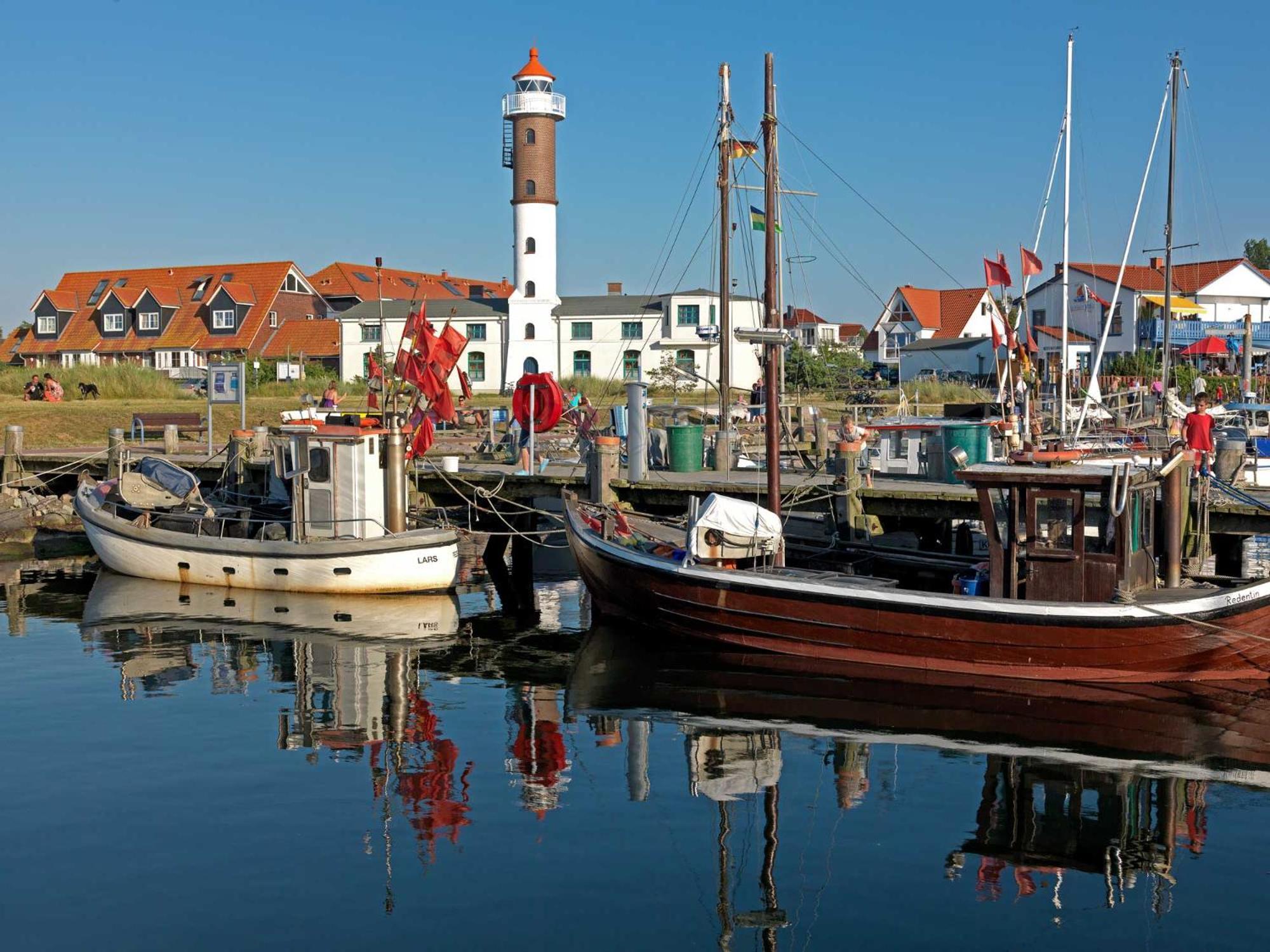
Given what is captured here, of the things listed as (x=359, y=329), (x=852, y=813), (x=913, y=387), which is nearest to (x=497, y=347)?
(x=359, y=329)

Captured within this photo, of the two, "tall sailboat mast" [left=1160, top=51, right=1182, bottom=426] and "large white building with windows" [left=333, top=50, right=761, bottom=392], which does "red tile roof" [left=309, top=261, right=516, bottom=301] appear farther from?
"tall sailboat mast" [left=1160, top=51, right=1182, bottom=426]

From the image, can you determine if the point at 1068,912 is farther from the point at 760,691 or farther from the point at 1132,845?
the point at 760,691

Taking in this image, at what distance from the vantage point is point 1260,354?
6631 cm

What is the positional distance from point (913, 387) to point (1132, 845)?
4845cm

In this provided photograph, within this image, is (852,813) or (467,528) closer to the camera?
(852,813)

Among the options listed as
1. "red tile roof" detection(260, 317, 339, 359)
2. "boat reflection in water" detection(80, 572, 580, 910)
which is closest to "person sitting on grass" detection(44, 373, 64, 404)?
"boat reflection in water" detection(80, 572, 580, 910)

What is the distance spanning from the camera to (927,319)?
278ft

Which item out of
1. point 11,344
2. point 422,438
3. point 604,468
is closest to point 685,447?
point 604,468

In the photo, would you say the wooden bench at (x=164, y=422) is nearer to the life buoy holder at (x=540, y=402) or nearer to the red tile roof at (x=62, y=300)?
the life buoy holder at (x=540, y=402)

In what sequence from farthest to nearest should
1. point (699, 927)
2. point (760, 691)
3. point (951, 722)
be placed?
point (760, 691) → point (951, 722) → point (699, 927)

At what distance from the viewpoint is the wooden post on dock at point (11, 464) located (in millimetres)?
32062

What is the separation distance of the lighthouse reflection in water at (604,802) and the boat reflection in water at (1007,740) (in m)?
0.05

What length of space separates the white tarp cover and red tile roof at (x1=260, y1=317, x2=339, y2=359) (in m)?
57.1

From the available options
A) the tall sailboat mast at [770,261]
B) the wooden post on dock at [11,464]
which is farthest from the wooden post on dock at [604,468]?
the wooden post on dock at [11,464]
